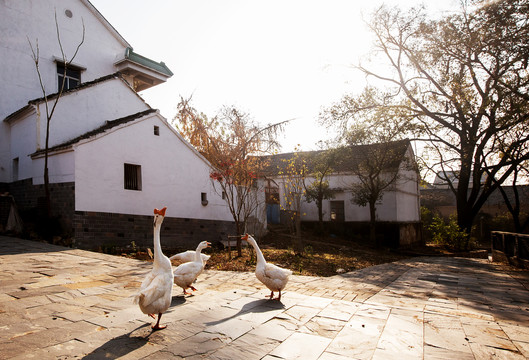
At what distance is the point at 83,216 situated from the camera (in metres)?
11.1

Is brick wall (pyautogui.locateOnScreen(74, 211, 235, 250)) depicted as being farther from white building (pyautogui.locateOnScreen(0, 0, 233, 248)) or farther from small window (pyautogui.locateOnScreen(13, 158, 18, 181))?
small window (pyautogui.locateOnScreen(13, 158, 18, 181))

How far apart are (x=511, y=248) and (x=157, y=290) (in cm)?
1377

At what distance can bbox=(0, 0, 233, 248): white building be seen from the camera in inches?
454

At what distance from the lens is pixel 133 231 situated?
40.9 ft

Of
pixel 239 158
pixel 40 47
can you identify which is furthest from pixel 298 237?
pixel 40 47

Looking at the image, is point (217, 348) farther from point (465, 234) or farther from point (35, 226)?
point (465, 234)

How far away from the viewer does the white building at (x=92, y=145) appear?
1152 cm

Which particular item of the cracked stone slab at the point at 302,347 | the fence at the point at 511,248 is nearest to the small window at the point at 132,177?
the cracked stone slab at the point at 302,347

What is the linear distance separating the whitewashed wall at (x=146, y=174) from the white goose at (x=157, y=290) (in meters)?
8.33

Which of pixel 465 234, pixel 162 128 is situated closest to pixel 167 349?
pixel 162 128

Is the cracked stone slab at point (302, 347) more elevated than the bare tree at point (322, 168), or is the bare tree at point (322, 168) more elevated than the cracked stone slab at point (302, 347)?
the bare tree at point (322, 168)

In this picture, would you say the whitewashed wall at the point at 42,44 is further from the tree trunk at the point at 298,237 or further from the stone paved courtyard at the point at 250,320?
the tree trunk at the point at 298,237

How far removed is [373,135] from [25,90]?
1745cm

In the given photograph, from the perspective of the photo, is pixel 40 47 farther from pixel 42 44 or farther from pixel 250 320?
pixel 250 320
